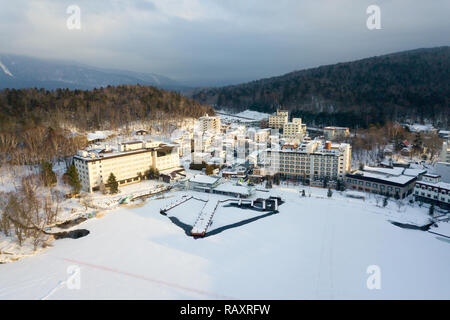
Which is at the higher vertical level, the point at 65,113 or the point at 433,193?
the point at 65,113

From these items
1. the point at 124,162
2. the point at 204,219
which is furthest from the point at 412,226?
the point at 124,162

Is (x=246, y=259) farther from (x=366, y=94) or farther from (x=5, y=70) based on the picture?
(x=5, y=70)

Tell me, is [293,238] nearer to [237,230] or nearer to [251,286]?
[237,230]

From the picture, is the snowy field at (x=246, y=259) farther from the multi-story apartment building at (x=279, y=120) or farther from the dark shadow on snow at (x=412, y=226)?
the multi-story apartment building at (x=279, y=120)

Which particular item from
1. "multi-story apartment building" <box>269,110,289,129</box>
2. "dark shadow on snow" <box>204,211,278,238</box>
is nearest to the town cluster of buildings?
"dark shadow on snow" <box>204,211,278,238</box>

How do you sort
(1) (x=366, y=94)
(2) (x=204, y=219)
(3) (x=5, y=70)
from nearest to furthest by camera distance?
(2) (x=204, y=219), (3) (x=5, y=70), (1) (x=366, y=94)
